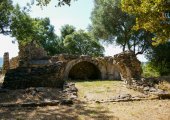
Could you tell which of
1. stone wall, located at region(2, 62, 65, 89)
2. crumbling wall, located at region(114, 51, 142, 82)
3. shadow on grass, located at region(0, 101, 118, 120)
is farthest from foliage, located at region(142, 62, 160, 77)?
shadow on grass, located at region(0, 101, 118, 120)

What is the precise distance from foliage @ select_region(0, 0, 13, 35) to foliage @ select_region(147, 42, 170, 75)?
17.5 metres

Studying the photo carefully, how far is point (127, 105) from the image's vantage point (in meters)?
11.0

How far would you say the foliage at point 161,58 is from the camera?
3359cm

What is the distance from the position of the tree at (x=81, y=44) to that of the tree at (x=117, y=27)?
14.6 meters

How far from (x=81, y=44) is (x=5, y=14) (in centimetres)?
2691

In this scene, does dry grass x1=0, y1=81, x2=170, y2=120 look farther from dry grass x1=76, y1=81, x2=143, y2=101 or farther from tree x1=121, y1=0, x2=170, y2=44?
tree x1=121, y1=0, x2=170, y2=44

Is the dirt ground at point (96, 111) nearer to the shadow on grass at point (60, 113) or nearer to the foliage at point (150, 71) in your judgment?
the shadow on grass at point (60, 113)

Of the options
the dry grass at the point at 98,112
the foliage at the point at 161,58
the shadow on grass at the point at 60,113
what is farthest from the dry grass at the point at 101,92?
the foliage at the point at 161,58

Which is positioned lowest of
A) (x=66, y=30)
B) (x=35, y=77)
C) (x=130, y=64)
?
(x=35, y=77)

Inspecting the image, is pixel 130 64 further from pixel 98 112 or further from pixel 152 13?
pixel 98 112

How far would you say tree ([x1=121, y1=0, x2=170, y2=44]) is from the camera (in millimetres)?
11219

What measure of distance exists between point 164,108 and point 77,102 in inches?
140

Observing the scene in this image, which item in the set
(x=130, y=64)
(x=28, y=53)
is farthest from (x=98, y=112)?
(x=28, y=53)

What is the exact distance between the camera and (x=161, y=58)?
1385 inches
